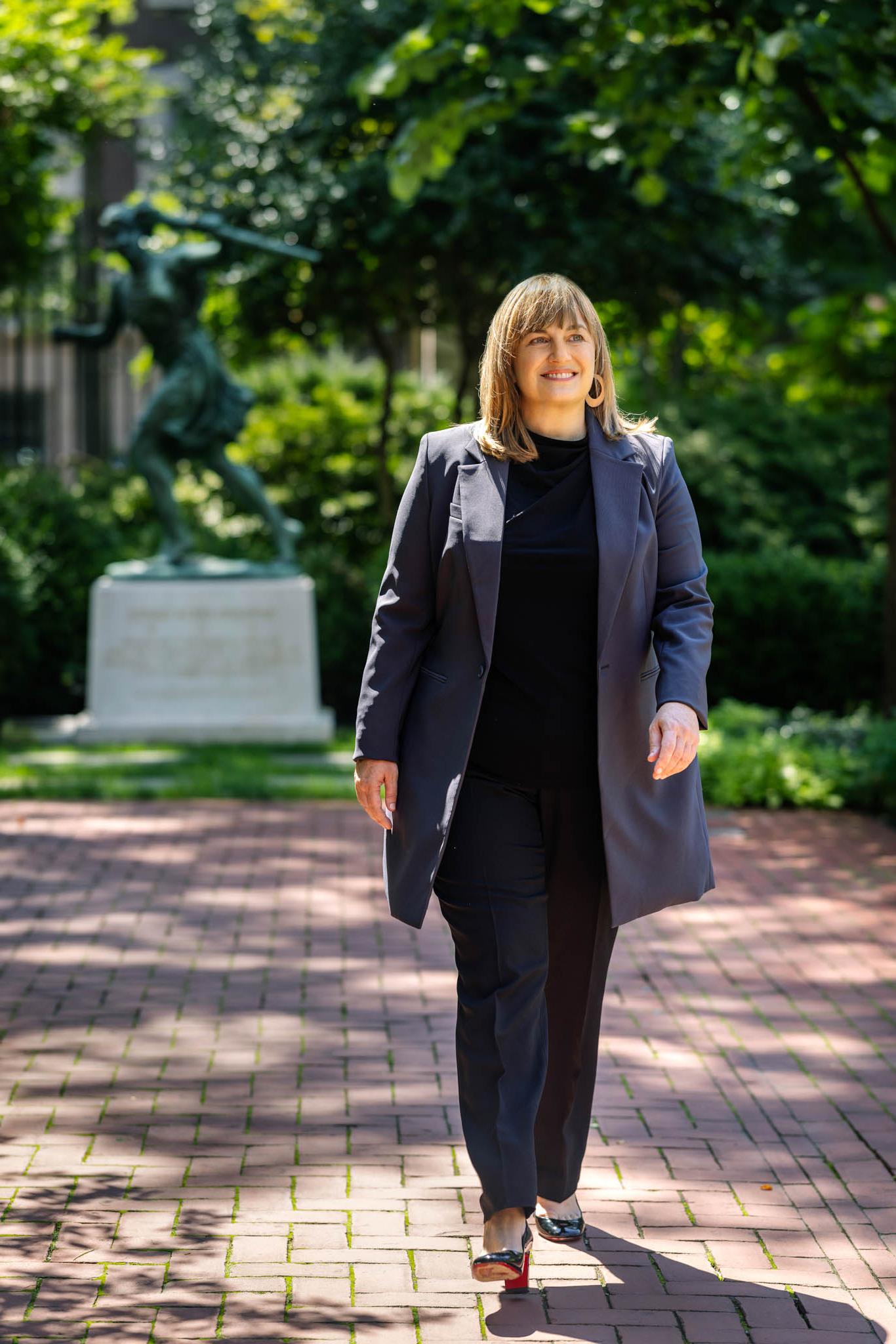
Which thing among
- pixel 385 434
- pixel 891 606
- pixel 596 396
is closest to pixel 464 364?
pixel 385 434

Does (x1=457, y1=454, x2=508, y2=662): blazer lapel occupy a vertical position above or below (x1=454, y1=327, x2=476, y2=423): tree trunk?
below

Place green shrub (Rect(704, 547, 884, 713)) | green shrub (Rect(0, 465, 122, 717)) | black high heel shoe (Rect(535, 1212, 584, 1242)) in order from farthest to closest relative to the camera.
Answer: green shrub (Rect(0, 465, 122, 717)), green shrub (Rect(704, 547, 884, 713)), black high heel shoe (Rect(535, 1212, 584, 1242))

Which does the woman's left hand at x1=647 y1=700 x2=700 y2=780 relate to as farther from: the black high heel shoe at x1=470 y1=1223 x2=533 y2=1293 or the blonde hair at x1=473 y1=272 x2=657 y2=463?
the black high heel shoe at x1=470 y1=1223 x2=533 y2=1293

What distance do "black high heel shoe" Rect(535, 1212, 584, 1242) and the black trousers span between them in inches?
12.1

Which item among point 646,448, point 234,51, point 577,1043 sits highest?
point 234,51

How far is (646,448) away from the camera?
3443 millimetres

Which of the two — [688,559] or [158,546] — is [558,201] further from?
[688,559]

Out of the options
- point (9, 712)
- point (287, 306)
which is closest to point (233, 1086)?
point (9, 712)

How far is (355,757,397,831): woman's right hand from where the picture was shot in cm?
338

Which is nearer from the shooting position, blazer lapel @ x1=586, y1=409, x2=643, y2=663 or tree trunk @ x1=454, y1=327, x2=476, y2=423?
blazer lapel @ x1=586, y1=409, x2=643, y2=663

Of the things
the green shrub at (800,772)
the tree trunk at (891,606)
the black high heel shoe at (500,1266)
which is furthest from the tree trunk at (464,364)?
the black high heel shoe at (500,1266)

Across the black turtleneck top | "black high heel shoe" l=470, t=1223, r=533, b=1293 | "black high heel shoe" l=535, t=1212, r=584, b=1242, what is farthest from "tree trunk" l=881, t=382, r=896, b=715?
"black high heel shoe" l=470, t=1223, r=533, b=1293

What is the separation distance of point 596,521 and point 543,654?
28 centimetres

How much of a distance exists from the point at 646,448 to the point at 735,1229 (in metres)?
1.70
